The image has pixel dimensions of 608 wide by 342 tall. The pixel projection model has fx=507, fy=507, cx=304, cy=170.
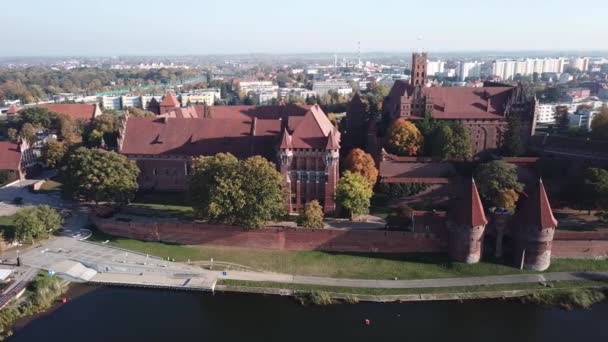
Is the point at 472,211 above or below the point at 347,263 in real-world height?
above

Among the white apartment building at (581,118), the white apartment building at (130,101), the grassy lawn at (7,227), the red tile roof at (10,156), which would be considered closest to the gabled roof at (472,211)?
the grassy lawn at (7,227)

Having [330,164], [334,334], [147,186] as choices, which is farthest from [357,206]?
[147,186]

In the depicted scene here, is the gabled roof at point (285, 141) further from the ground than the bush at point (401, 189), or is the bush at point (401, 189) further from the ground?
the gabled roof at point (285, 141)

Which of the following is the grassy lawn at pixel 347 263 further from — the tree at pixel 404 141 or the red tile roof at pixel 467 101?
the red tile roof at pixel 467 101

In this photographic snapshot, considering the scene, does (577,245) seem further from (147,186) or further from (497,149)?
(147,186)

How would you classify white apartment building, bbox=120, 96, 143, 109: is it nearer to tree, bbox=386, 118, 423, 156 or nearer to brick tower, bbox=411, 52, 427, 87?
brick tower, bbox=411, 52, 427, 87

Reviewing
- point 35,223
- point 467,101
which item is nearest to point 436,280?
point 467,101

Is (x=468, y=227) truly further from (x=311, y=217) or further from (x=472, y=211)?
(x=311, y=217)
